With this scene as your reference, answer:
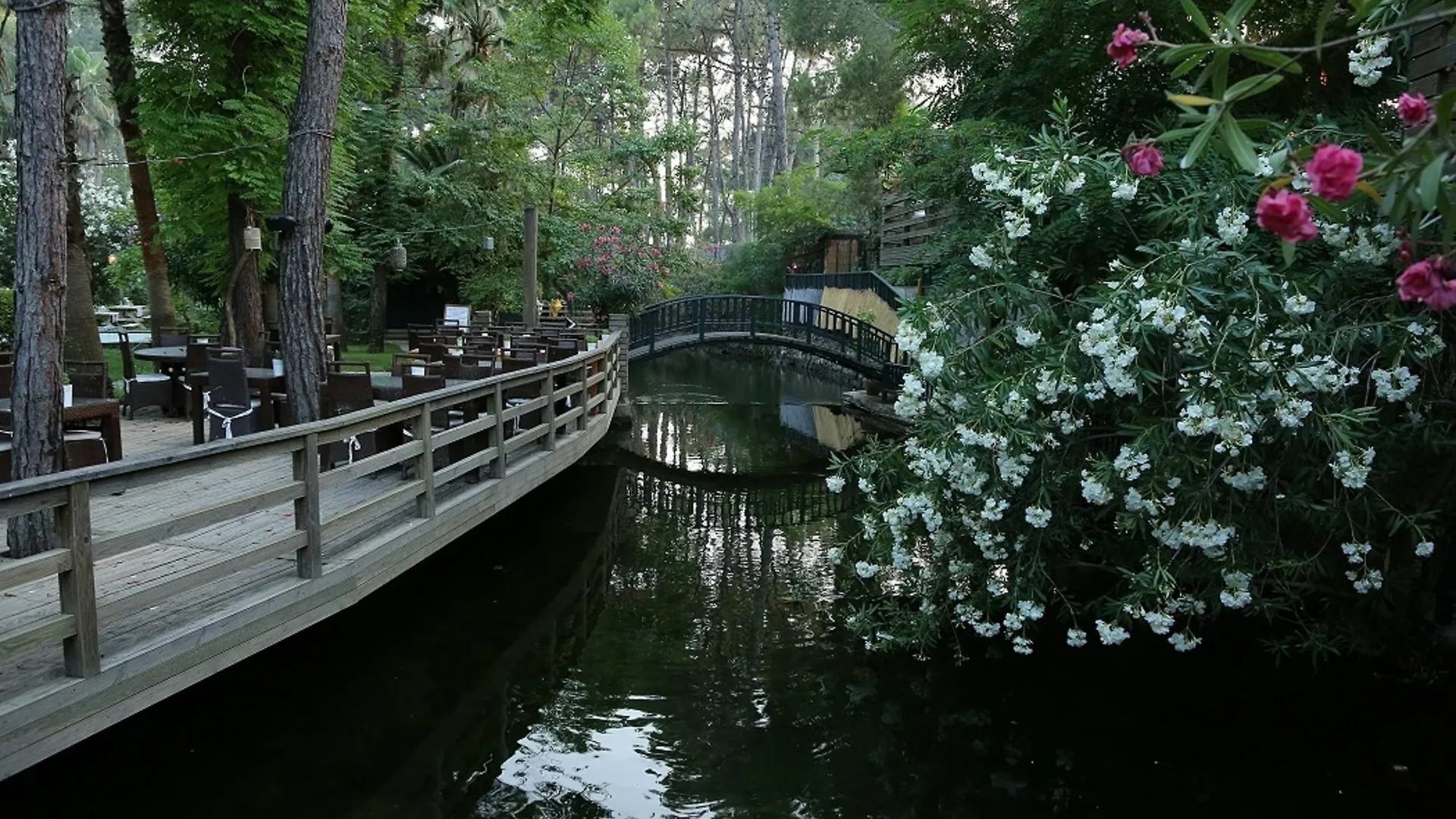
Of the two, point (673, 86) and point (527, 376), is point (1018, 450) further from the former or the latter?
point (673, 86)

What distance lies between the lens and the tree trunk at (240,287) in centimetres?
1223

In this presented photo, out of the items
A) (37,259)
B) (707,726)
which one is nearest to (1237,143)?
(707,726)

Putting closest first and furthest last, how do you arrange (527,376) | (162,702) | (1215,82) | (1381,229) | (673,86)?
(1215,82) < (1381,229) < (162,702) < (527,376) < (673,86)

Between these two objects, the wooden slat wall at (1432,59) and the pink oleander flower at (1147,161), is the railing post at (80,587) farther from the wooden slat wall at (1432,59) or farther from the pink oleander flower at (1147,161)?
the wooden slat wall at (1432,59)

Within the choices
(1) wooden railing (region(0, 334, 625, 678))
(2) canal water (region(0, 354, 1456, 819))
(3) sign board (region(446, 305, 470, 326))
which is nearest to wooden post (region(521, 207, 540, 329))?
(3) sign board (region(446, 305, 470, 326))

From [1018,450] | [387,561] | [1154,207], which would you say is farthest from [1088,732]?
[387,561]

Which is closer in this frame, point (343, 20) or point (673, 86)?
point (343, 20)

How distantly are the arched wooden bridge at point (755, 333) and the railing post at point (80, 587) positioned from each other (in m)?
14.0

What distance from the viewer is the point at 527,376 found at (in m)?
8.05

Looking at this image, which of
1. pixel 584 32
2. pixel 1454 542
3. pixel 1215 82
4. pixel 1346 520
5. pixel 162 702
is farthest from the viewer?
pixel 584 32

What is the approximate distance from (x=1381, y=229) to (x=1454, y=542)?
2.50 metres

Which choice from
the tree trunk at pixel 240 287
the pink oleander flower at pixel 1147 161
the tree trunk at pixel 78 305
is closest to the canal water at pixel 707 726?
the pink oleander flower at pixel 1147 161

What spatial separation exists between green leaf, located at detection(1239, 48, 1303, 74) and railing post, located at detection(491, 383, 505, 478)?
5631 millimetres

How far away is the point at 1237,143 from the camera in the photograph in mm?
2396
